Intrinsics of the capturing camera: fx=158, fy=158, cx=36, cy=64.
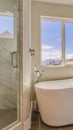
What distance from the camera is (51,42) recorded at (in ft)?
12.5

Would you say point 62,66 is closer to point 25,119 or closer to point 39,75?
point 39,75

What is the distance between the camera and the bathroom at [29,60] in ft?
8.11

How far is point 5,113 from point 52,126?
85 cm

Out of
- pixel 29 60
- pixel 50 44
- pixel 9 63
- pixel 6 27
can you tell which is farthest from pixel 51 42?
pixel 9 63

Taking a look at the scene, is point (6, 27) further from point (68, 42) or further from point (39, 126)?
point (39, 126)

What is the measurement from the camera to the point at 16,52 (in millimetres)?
2537

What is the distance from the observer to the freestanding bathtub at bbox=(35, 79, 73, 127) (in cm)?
266

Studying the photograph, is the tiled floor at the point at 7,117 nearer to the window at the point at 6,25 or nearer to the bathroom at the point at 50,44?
the bathroom at the point at 50,44

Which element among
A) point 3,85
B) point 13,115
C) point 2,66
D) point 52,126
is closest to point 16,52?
point 2,66

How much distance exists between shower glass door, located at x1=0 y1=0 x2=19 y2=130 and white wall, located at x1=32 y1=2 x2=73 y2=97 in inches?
31.2

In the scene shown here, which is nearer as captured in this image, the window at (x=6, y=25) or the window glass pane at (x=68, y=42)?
the window at (x=6, y=25)

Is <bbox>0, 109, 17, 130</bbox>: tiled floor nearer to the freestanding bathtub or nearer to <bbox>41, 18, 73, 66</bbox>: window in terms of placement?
the freestanding bathtub

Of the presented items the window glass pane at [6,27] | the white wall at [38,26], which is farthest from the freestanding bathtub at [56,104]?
the window glass pane at [6,27]

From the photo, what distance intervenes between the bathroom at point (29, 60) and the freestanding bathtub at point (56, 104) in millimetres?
17
